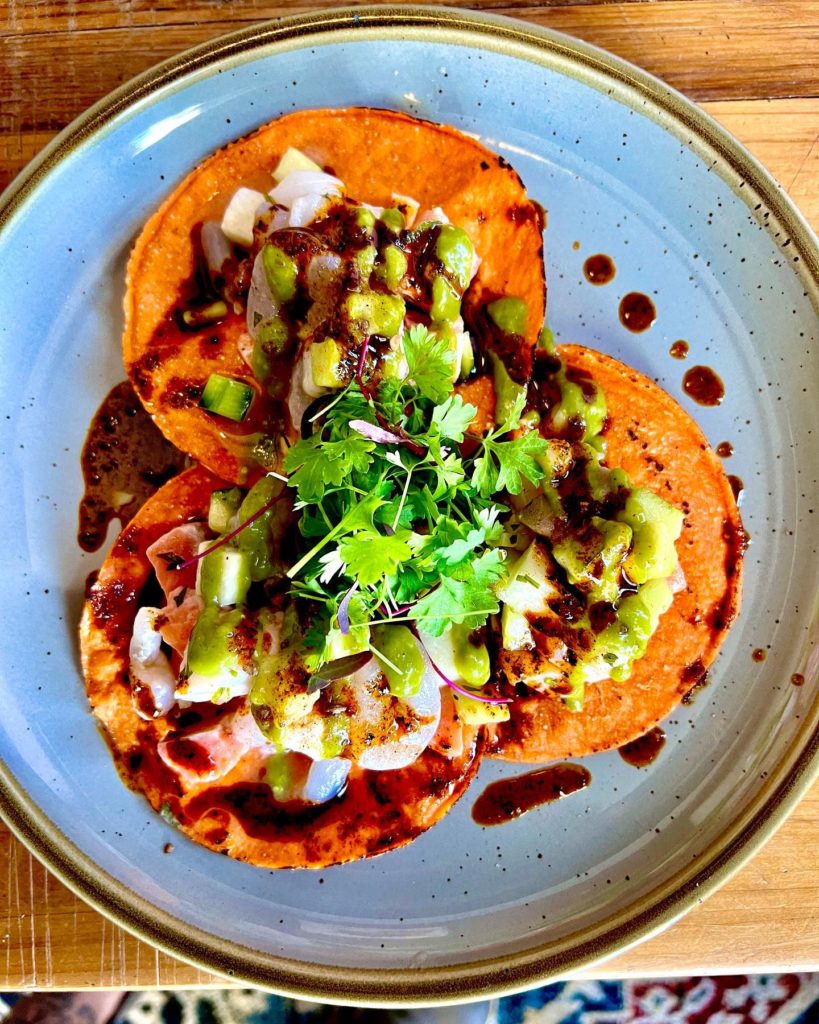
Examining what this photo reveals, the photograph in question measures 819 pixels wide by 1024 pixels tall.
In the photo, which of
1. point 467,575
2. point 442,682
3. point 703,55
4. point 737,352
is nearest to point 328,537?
point 467,575

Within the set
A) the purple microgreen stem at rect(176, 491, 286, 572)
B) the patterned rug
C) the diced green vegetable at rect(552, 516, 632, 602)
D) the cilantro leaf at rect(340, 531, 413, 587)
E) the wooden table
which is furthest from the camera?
the patterned rug

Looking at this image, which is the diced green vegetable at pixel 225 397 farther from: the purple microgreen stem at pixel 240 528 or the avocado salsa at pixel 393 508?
the purple microgreen stem at pixel 240 528

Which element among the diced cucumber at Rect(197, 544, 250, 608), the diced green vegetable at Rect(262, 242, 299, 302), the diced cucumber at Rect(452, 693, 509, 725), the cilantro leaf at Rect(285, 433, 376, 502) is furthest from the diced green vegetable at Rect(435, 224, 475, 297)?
the diced cucumber at Rect(452, 693, 509, 725)

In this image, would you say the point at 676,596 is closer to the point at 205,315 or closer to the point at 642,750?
the point at 642,750

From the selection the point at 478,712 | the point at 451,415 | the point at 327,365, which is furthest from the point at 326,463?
the point at 478,712

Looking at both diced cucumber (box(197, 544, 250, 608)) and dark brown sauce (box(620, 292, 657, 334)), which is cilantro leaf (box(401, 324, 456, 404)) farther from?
dark brown sauce (box(620, 292, 657, 334))

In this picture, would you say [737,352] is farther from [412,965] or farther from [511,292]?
[412,965]

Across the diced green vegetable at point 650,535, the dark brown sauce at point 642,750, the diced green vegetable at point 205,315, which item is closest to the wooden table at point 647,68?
the dark brown sauce at point 642,750

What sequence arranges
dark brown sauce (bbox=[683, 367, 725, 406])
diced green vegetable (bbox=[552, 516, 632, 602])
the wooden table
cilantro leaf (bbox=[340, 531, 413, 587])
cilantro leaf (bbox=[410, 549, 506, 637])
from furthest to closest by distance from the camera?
dark brown sauce (bbox=[683, 367, 725, 406]), the wooden table, diced green vegetable (bbox=[552, 516, 632, 602]), cilantro leaf (bbox=[410, 549, 506, 637]), cilantro leaf (bbox=[340, 531, 413, 587])
